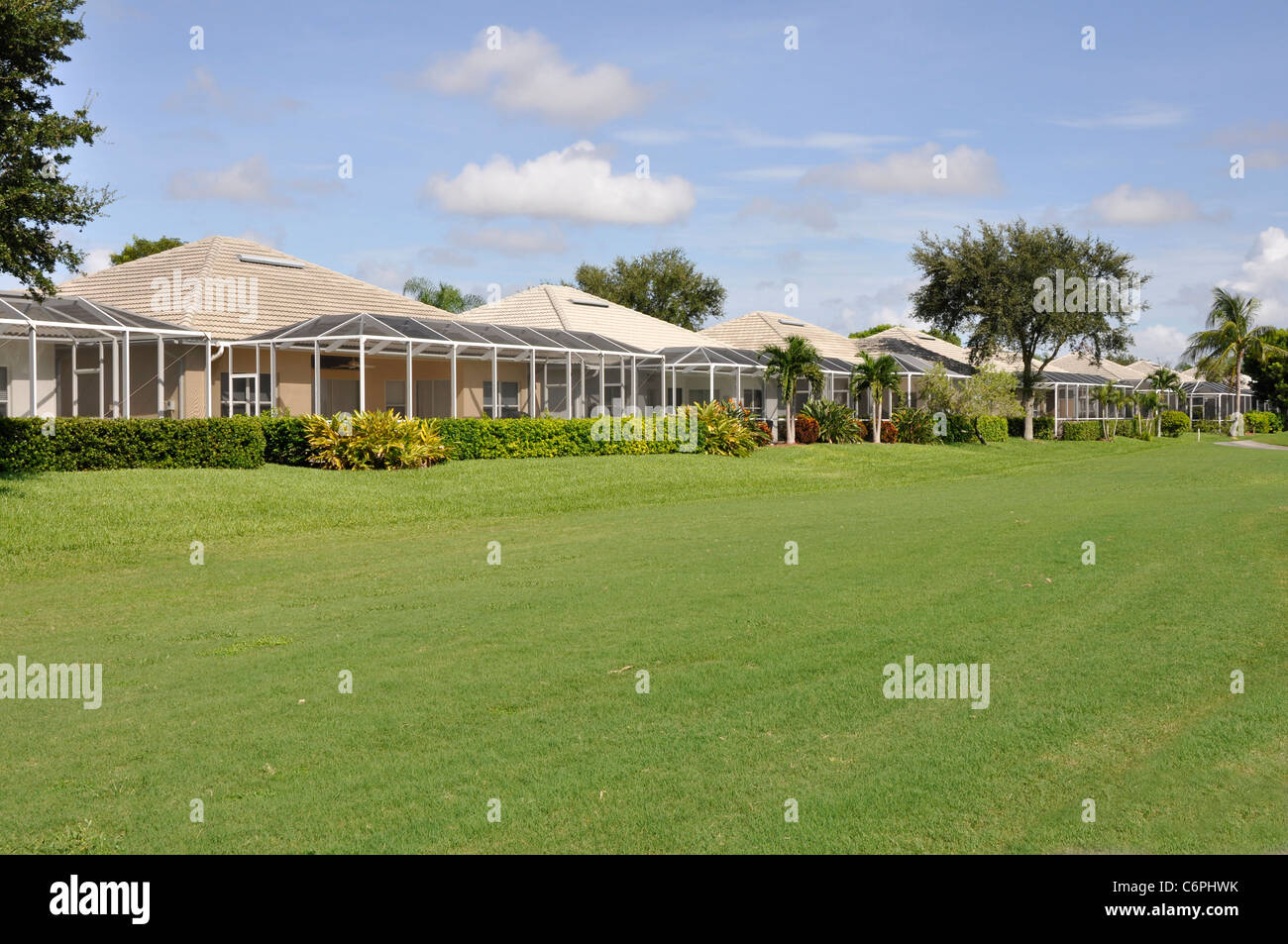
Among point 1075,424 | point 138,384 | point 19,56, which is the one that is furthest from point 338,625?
point 1075,424

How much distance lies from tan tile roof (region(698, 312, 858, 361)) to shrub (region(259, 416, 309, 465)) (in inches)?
1014

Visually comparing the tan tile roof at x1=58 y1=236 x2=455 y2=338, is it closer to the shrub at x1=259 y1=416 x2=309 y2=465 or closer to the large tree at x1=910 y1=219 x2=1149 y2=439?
the shrub at x1=259 y1=416 x2=309 y2=465

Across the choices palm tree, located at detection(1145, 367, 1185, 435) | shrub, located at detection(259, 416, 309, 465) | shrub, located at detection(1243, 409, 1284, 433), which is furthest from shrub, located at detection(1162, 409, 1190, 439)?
shrub, located at detection(259, 416, 309, 465)

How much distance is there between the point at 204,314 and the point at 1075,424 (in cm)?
4308

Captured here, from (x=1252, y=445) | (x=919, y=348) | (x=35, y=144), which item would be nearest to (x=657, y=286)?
(x=919, y=348)

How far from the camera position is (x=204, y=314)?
3155 centimetres

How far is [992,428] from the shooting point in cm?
4950

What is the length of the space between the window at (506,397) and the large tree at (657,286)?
104 ft

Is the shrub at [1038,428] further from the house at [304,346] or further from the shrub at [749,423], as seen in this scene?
the house at [304,346]

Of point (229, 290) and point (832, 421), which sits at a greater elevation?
point (229, 290)

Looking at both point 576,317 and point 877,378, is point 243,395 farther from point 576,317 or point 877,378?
point 877,378

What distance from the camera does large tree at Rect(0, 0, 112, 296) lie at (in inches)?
625

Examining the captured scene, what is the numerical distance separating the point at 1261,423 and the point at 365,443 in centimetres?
6736
